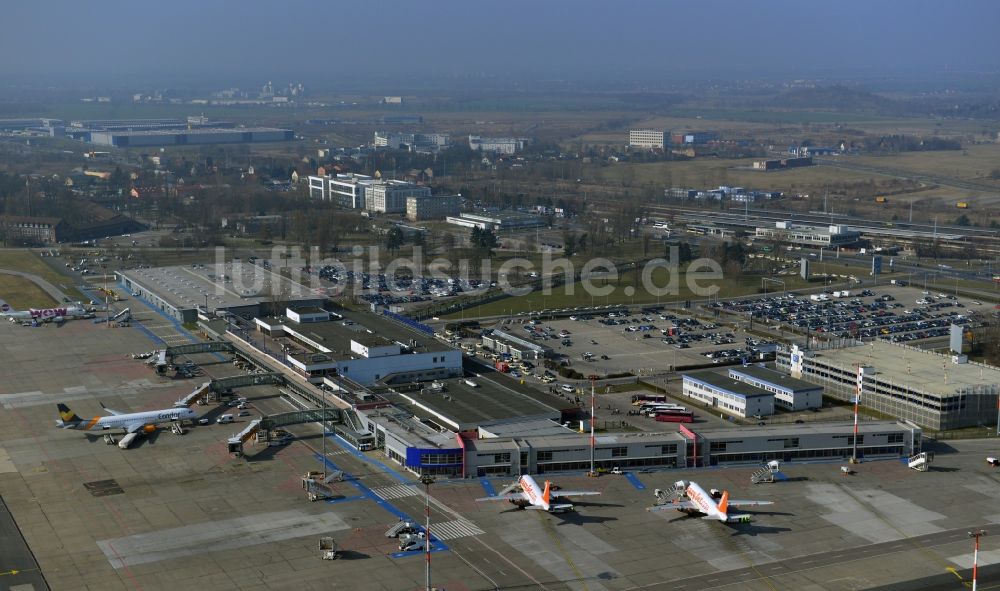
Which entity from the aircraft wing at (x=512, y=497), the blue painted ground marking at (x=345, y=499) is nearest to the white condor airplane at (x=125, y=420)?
the blue painted ground marking at (x=345, y=499)

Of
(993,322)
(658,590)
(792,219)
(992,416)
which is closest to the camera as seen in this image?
(658,590)

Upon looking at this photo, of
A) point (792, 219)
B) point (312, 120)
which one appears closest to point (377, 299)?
point (792, 219)

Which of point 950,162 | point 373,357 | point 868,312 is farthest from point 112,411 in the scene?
point 950,162

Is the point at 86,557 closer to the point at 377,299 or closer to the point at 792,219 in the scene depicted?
the point at 377,299

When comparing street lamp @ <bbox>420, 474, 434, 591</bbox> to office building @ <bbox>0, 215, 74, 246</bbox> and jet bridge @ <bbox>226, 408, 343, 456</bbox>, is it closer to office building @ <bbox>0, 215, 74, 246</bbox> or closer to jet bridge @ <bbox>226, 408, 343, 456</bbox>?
jet bridge @ <bbox>226, 408, 343, 456</bbox>

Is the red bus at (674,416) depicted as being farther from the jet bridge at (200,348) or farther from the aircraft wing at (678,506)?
the jet bridge at (200,348)

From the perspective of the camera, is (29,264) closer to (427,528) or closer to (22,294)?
(22,294)
